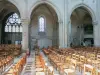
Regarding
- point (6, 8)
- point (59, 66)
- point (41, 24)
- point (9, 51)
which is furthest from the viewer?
point (41, 24)

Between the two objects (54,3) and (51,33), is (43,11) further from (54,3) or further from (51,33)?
(54,3)

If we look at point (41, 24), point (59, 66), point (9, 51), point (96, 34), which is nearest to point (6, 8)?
point (41, 24)

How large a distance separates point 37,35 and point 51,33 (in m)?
3.24

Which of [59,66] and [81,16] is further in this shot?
[81,16]

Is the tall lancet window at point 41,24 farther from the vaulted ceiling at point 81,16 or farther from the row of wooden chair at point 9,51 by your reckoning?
the row of wooden chair at point 9,51

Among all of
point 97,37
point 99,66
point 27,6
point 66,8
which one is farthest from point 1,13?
point 99,66

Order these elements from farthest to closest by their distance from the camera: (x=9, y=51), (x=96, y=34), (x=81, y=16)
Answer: (x=81, y=16)
(x=96, y=34)
(x=9, y=51)

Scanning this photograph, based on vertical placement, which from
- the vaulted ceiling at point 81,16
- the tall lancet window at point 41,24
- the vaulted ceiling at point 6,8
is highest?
the vaulted ceiling at point 6,8

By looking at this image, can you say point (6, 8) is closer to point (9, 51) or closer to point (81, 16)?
point (81, 16)

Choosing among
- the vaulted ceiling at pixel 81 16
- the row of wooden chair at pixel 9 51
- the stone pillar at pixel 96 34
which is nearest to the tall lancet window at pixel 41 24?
the vaulted ceiling at pixel 81 16

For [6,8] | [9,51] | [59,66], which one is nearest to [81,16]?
[6,8]

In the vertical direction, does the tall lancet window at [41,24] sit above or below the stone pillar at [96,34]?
above

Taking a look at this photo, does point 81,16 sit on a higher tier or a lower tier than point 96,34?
higher

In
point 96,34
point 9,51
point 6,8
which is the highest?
point 6,8
